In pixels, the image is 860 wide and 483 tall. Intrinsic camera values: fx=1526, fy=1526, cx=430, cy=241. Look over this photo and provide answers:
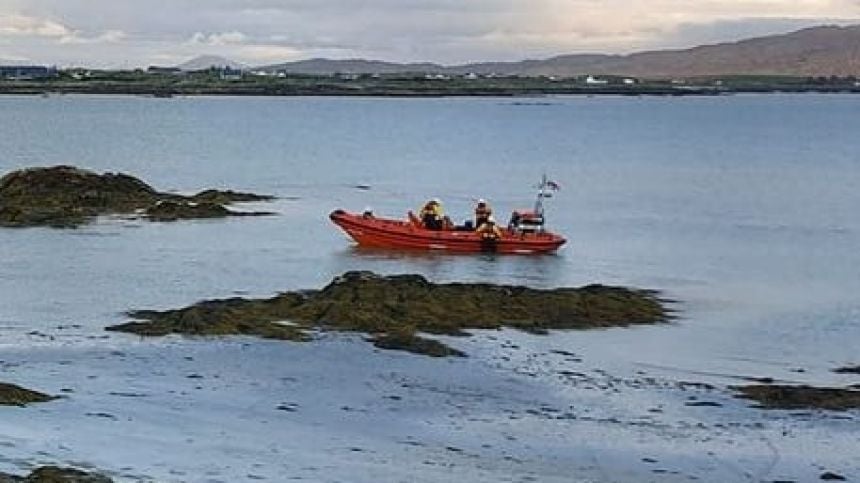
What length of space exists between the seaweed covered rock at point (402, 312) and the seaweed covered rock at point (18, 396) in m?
5.03

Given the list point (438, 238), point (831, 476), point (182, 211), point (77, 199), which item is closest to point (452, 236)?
point (438, 238)

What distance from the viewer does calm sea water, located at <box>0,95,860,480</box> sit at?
2400 cm

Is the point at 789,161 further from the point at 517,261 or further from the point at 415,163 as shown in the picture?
the point at 517,261

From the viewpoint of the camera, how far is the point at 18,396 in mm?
16078

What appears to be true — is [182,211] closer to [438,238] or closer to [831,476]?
[438,238]

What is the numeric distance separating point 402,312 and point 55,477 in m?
11.7

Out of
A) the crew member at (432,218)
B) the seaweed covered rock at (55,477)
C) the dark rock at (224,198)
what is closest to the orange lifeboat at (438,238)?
the crew member at (432,218)

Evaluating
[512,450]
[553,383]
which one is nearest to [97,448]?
[512,450]

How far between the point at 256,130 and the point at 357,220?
7521 cm

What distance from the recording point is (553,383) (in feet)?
62.0

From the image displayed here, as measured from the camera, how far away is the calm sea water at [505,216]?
24.0m

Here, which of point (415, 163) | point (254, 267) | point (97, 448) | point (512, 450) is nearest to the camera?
point (97, 448)

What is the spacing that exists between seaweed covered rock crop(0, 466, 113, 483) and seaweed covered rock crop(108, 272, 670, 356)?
8870 mm

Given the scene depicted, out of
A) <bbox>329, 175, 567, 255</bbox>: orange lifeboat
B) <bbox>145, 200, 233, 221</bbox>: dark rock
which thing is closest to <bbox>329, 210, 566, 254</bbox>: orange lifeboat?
<bbox>329, 175, 567, 255</bbox>: orange lifeboat
